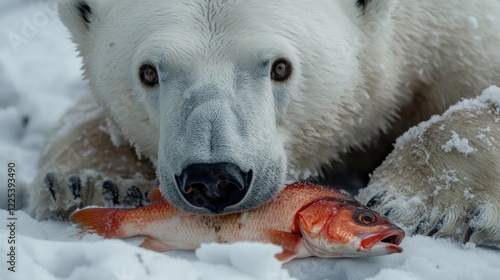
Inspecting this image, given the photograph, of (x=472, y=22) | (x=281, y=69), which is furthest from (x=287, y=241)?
(x=472, y=22)

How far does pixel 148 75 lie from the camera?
2629 millimetres

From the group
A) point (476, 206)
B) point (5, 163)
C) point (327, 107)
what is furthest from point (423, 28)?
point (5, 163)

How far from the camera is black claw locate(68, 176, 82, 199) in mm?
3126

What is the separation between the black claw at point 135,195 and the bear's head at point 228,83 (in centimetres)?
20

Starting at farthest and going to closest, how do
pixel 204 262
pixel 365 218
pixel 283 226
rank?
pixel 283 226 → pixel 365 218 → pixel 204 262

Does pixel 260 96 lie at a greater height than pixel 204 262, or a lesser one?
greater

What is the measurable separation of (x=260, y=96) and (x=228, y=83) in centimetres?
11

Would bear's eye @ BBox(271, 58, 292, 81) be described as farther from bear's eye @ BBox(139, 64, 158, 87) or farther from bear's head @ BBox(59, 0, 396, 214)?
bear's eye @ BBox(139, 64, 158, 87)

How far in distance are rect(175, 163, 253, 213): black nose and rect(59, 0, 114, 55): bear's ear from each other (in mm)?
940

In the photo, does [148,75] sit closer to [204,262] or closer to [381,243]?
[204,262]

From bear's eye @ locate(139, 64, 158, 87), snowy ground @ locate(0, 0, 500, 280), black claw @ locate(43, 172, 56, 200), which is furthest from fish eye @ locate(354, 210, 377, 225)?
black claw @ locate(43, 172, 56, 200)

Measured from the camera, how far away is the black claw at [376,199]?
272 cm

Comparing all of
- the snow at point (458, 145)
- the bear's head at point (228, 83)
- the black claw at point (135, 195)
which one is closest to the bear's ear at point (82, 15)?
the bear's head at point (228, 83)

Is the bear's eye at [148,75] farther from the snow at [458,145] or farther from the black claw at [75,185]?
the snow at [458,145]
